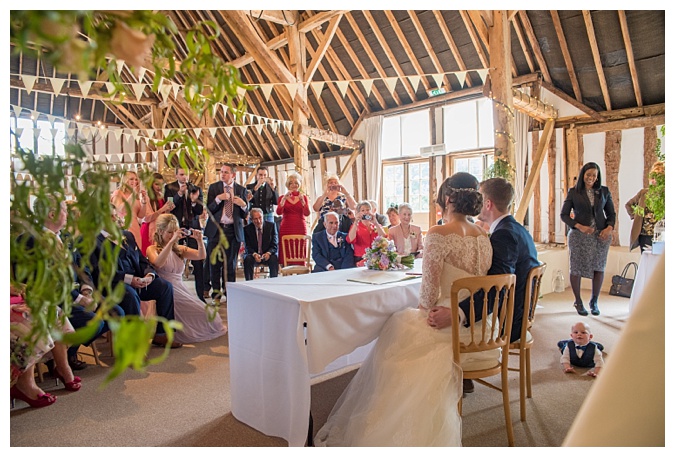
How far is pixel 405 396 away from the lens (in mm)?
2049

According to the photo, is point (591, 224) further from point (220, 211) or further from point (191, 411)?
point (191, 411)

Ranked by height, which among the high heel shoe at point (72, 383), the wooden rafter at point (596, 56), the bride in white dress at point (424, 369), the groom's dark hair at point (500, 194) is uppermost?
the wooden rafter at point (596, 56)

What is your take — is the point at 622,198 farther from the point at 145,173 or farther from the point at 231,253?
the point at 145,173

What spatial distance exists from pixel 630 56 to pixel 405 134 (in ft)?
14.9

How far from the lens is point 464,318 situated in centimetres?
220

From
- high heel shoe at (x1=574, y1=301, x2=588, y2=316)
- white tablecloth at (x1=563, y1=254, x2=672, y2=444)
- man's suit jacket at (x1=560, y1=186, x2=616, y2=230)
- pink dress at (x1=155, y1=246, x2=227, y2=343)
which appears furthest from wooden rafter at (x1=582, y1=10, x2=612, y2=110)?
white tablecloth at (x1=563, y1=254, x2=672, y2=444)

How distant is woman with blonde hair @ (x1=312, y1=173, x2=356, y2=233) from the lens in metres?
5.10

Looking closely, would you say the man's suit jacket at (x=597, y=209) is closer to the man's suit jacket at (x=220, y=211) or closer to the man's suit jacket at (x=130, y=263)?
the man's suit jacket at (x=220, y=211)

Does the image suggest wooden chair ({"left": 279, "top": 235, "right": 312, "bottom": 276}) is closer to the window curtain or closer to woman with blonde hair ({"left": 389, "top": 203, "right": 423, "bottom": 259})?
woman with blonde hair ({"left": 389, "top": 203, "right": 423, "bottom": 259})

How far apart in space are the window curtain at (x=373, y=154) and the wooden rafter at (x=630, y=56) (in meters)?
4.90

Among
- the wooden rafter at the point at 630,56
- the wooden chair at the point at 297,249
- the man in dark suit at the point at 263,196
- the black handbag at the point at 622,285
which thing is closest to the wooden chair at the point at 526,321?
the wooden chair at the point at 297,249

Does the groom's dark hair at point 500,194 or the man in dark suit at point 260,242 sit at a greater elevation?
the groom's dark hair at point 500,194

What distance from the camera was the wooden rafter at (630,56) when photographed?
600 cm

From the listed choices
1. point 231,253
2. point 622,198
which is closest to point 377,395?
point 231,253
